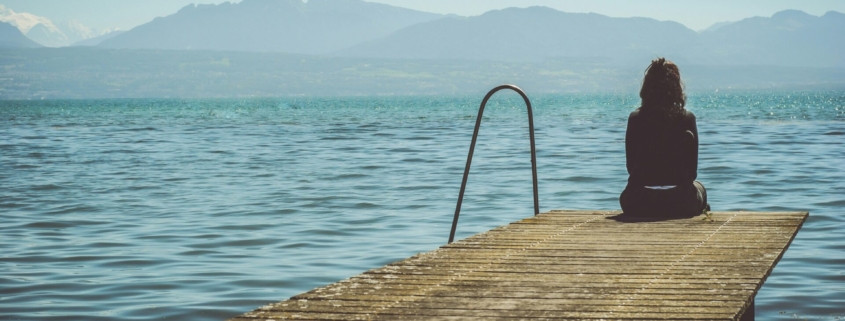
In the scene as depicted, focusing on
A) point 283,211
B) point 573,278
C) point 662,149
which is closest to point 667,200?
point 662,149

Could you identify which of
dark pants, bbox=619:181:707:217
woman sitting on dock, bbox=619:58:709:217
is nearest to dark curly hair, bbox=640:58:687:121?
woman sitting on dock, bbox=619:58:709:217

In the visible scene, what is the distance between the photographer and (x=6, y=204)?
1709 cm

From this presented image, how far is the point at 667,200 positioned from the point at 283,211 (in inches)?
316

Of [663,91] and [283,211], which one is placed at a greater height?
[663,91]

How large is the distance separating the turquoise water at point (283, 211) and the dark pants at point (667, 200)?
1022mm

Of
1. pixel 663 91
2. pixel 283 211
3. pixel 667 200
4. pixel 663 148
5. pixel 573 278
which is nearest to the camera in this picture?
pixel 573 278

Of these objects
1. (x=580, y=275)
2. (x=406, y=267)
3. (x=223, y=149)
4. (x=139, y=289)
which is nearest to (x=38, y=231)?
(x=139, y=289)

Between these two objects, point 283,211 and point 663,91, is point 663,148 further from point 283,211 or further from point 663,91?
point 283,211

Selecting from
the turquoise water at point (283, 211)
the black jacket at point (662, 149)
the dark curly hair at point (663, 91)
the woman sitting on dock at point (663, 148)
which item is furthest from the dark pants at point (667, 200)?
the turquoise water at point (283, 211)

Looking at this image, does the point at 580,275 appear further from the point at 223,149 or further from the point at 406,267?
the point at 223,149

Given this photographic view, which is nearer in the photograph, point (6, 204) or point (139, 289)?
point (139, 289)

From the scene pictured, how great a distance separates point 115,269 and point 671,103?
→ 5889 mm

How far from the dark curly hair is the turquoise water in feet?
6.10

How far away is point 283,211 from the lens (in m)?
15.5
